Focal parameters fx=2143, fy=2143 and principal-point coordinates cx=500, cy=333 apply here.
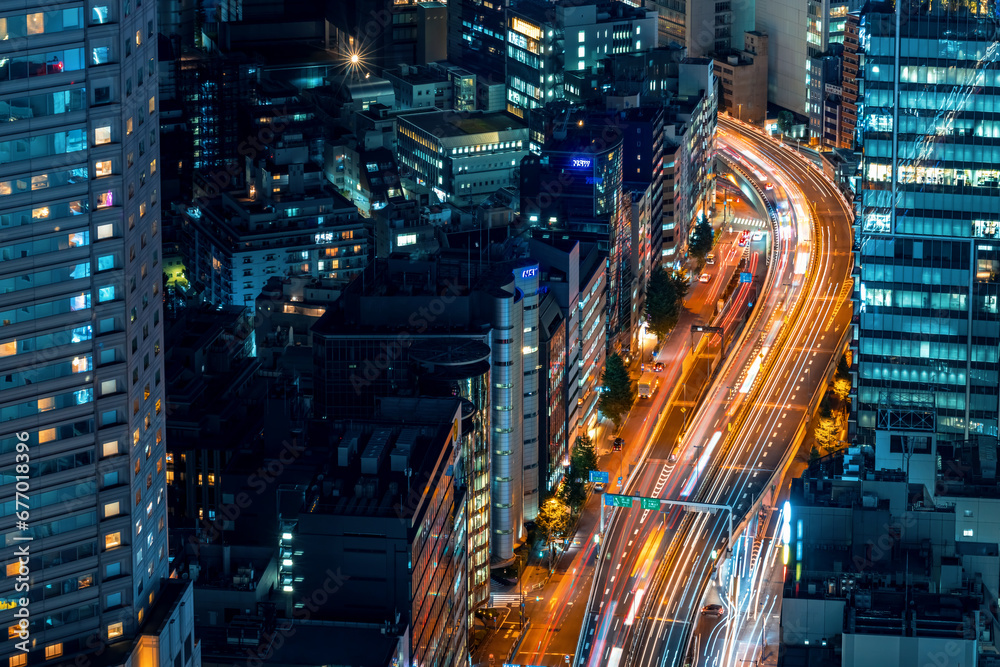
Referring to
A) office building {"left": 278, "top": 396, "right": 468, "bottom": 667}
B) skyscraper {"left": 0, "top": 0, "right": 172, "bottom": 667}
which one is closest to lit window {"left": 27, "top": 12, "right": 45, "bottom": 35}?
skyscraper {"left": 0, "top": 0, "right": 172, "bottom": 667}

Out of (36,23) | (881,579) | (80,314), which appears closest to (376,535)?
(881,579)

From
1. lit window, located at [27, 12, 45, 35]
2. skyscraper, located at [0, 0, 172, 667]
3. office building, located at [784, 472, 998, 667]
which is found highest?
lit window, located at [27, 12, 45, 35]

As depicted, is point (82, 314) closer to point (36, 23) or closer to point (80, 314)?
point (80, 314)

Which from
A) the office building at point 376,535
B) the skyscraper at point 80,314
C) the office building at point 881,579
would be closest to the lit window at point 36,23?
the skyscraper at point 80,314

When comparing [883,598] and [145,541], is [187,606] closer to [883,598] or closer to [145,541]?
[145,541]

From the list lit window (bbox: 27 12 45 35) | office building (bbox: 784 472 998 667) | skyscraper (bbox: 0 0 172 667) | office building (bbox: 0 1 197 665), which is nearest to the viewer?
lit window (bbox: 27 12 45 35)

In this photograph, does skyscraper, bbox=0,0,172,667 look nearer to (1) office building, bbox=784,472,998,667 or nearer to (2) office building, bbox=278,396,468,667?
(2) office building, bbox=278,396,468,667
